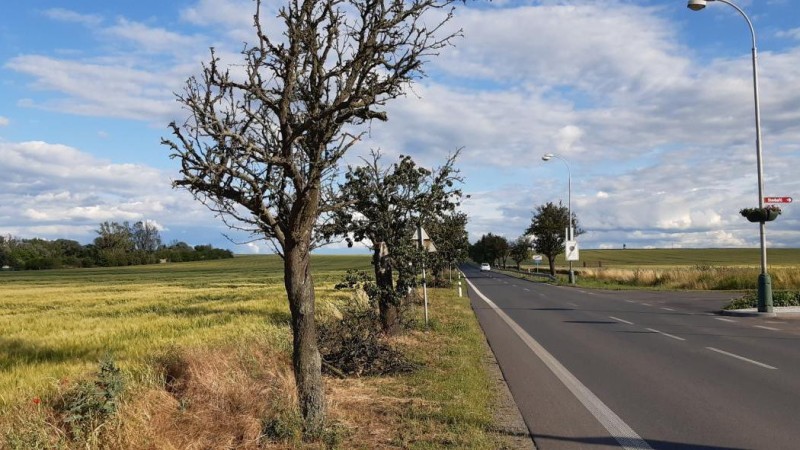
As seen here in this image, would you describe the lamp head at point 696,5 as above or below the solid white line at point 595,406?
above

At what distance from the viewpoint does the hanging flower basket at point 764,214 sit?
20250 mm

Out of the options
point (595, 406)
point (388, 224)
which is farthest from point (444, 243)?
point (595, 406)

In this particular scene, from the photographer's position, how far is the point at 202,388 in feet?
22.4

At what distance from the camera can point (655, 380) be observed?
9602 mm

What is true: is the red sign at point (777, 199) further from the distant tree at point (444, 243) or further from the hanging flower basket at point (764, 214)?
the distant tree at point (444, 243)

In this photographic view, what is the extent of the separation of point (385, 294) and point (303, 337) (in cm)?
697

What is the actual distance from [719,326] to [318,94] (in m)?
15.6

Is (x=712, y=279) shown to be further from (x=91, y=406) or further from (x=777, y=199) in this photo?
(x=91, y=406)

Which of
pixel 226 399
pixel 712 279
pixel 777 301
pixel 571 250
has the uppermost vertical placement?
pixel 571 250

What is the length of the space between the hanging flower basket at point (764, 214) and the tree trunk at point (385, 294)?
13481mm

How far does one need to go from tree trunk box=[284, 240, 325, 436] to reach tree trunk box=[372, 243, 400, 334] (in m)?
6.72

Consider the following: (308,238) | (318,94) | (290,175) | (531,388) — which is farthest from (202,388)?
(531,388)

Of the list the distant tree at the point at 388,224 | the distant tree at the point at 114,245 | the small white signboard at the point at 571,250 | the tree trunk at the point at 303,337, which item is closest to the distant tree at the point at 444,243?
the distant tree at the point at 388,224

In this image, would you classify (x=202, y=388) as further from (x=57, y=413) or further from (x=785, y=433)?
(x=785, y=433)
